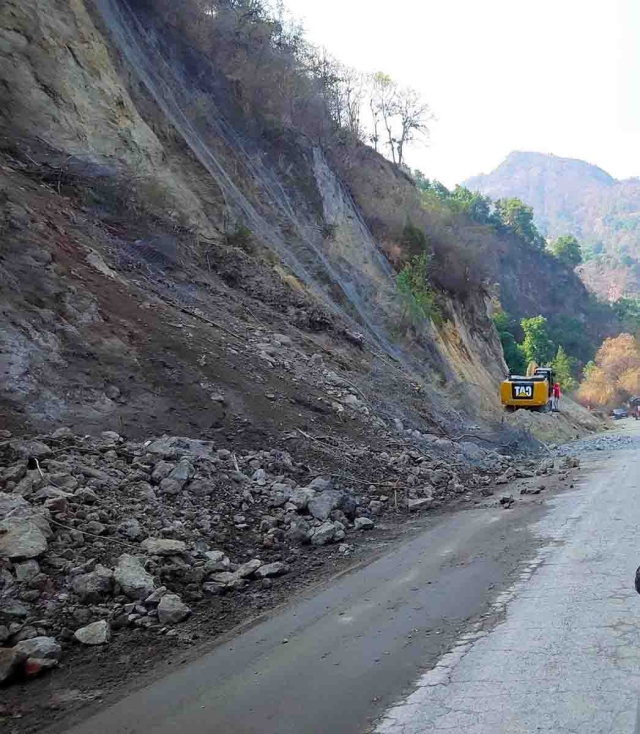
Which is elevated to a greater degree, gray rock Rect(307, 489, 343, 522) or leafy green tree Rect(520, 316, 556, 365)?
leafy green tree Rect(520, 316, 556, 365)

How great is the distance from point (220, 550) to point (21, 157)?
922cm

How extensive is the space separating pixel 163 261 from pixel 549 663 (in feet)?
35.6

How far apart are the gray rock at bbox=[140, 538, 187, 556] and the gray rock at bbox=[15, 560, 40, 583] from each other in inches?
38.8

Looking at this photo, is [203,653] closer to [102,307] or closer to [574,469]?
[102,307]

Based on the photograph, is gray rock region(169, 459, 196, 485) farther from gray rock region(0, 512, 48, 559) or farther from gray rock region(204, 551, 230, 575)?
gray rock region(0, 512, 48, 559)

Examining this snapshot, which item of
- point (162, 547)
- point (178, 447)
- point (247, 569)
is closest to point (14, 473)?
point (162, 547)

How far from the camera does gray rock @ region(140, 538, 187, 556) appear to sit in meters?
6.04

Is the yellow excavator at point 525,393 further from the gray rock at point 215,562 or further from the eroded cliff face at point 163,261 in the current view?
the gray rock at point 215,562

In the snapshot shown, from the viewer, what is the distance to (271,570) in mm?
6461

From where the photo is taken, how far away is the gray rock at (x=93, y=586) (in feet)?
17.3

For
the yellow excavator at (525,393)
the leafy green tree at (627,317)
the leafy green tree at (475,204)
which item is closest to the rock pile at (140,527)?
the yellow excavator at (525,393)

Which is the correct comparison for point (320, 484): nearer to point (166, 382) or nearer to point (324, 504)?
point (324, 504)

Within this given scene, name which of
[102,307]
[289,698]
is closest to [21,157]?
[102,307]

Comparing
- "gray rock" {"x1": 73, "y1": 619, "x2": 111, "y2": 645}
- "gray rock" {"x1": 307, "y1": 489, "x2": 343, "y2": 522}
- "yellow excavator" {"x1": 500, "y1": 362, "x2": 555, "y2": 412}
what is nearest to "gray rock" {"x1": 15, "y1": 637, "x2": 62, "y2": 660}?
"gray rock" {"x1": 73, "y1": 619, "x2": 111, "y2": 645}
